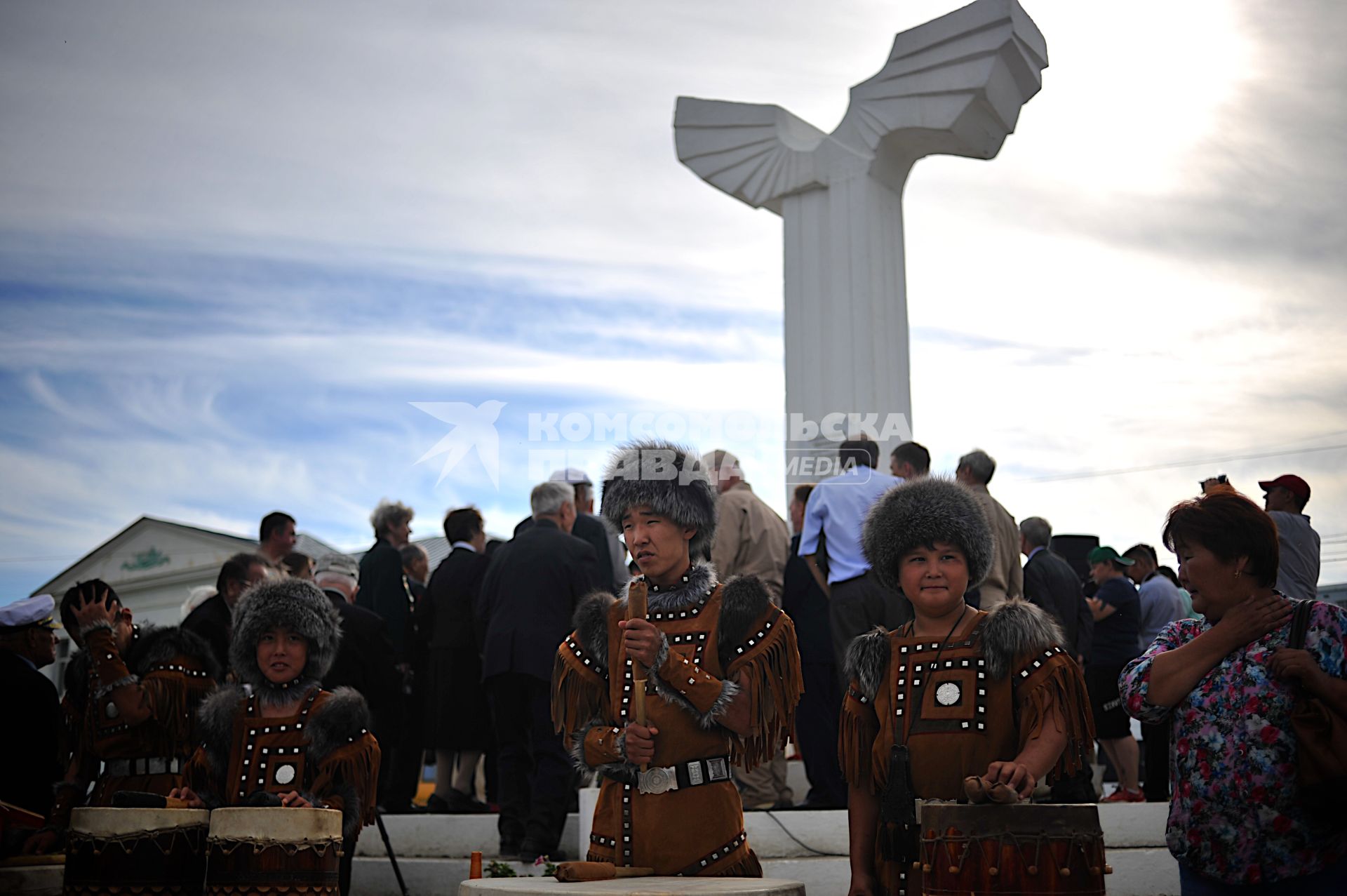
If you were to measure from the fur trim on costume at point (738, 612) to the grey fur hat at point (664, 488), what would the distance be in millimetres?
236

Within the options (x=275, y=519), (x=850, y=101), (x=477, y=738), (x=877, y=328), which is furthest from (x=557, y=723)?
(x=850, y=101)

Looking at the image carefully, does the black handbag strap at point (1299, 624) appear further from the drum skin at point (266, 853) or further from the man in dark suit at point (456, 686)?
the man in dark suit at point (456, 686)

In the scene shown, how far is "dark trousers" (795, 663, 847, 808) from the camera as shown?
20.1ft

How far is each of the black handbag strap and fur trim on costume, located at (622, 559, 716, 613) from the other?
1459mm

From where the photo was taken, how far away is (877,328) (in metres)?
10.8

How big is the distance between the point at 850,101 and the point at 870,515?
26.7ft

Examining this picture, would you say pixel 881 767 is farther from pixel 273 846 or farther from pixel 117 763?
pixel 117 763

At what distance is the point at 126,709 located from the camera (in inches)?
189

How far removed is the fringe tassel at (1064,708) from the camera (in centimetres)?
306

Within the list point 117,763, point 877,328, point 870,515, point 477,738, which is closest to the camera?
point 870,515

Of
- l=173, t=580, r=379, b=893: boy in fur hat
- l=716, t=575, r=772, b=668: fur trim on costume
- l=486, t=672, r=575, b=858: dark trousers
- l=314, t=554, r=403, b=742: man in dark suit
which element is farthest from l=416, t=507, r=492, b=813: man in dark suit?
l=716, t=575, r=772, b=668: fur trim on costume

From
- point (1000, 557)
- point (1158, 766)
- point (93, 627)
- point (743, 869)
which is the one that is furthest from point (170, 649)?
point (1158, 766)

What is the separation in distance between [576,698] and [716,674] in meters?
0.42

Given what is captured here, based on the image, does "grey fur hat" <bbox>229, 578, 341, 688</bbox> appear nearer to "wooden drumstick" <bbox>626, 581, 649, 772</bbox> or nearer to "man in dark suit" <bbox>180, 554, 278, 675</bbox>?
"man in dark suit" <bbox>180, 554, 278, 675</bbox>
